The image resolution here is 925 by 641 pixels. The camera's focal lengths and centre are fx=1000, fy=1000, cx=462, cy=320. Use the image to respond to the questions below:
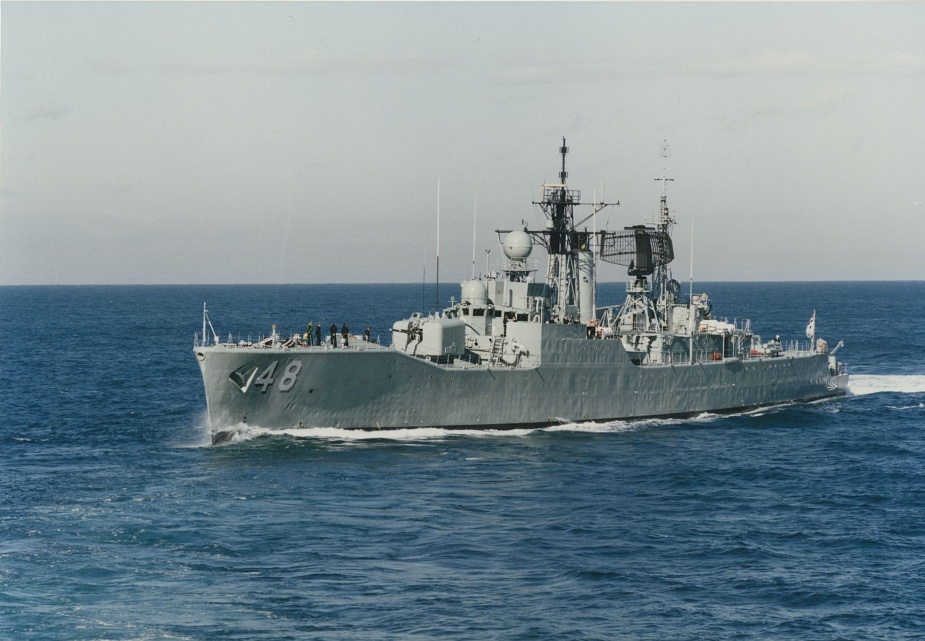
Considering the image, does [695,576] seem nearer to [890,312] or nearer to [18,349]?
[18,349]

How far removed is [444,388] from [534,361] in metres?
4.23

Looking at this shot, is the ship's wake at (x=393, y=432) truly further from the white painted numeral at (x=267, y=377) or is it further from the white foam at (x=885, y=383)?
the white foam at (x=885, y=383)

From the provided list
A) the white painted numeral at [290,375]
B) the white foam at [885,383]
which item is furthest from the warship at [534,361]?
the white foam at [885,383]

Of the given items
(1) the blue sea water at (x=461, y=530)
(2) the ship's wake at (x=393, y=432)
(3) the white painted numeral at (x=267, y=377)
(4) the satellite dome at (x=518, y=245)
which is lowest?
(1) the blue sea water at (x=461, y=530)

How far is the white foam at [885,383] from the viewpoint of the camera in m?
56.8

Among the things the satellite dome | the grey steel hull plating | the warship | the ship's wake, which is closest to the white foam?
the warship

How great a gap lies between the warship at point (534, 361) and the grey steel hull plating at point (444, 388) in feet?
0.17

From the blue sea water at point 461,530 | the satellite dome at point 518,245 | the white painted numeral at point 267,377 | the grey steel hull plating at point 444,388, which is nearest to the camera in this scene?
the blue sea water at point 461,530

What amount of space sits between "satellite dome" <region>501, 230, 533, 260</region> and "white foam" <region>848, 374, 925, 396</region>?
2332 centimetres

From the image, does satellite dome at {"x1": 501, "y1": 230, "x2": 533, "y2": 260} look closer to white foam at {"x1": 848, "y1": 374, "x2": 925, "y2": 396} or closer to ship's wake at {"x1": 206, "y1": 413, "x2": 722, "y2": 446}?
ship's wake at {"x1": 206, "y1": 413, "x2": 722, "y2": 446}

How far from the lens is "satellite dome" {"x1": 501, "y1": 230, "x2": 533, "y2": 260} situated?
45375mm

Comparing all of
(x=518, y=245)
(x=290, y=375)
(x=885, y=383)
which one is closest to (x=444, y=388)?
(x=290, y=375)

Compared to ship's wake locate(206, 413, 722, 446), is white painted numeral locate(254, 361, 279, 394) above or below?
above

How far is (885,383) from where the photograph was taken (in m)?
59.2
